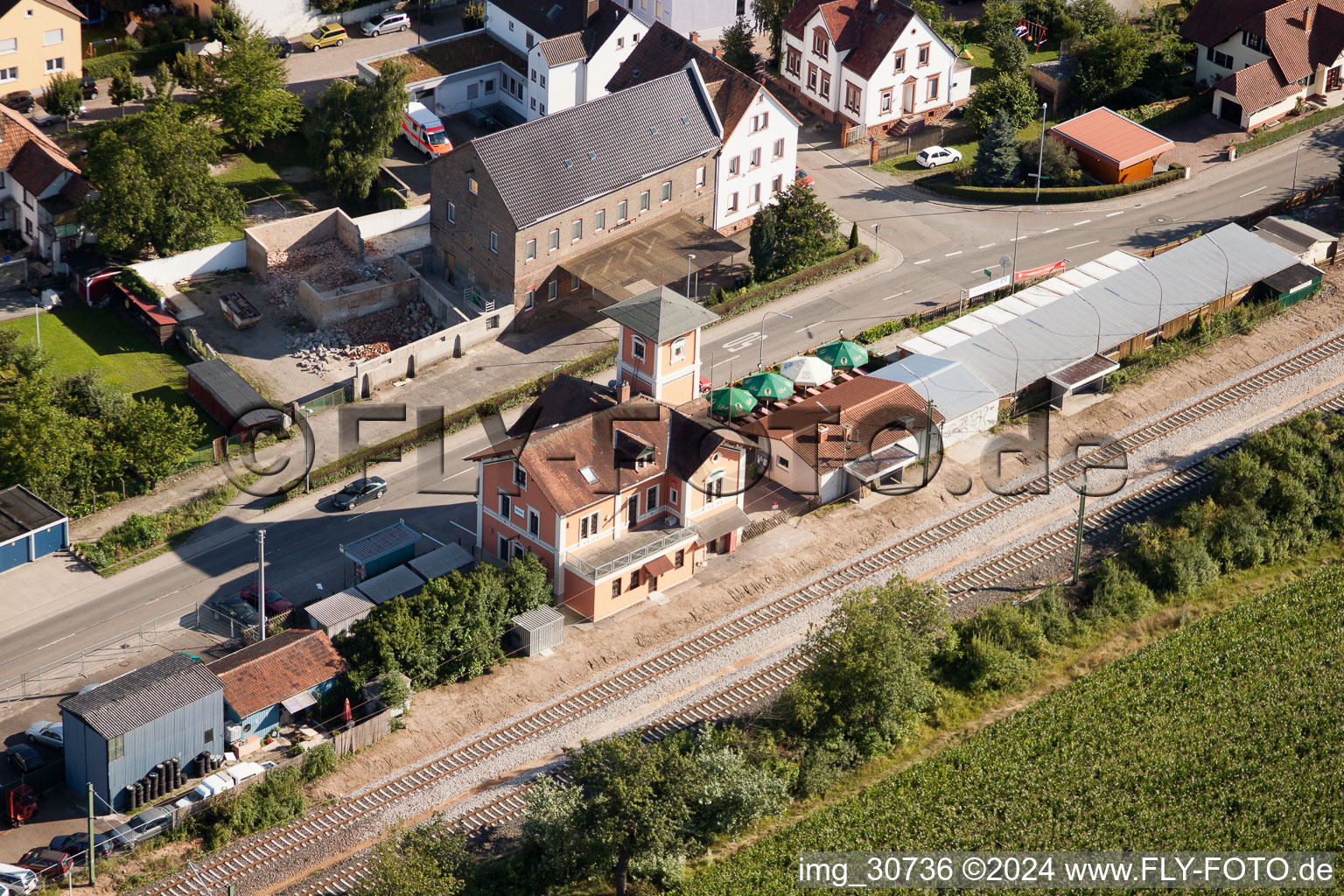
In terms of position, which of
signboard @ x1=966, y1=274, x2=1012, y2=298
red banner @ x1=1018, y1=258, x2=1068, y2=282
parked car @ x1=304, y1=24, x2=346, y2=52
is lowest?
signboard @ x1=966, y1=274, x2=1012, y2=298

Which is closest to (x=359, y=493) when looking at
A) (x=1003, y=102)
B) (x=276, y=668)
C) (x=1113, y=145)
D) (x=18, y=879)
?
(x=276, y=668)

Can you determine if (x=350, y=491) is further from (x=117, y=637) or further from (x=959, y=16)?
(x=959, y=16)

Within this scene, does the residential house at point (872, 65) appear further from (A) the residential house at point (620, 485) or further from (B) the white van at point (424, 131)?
(A) the residential house at point (620, 485)

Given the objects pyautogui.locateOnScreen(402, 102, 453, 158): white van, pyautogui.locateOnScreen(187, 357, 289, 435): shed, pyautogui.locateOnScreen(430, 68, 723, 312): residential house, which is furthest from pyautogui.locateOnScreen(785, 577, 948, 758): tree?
pyautogui.locateOnScreen(402, 102, 453, 158): white van

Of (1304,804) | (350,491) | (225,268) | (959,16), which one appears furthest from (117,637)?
(959,16)

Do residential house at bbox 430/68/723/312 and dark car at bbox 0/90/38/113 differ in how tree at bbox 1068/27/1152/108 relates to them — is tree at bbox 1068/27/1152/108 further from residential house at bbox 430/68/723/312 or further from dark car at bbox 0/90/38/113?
dark car at bbox 0/90/38/113
